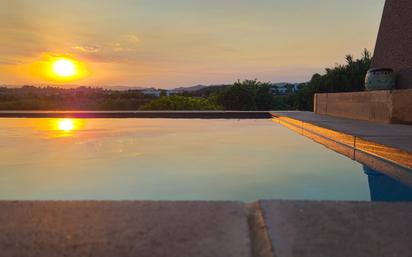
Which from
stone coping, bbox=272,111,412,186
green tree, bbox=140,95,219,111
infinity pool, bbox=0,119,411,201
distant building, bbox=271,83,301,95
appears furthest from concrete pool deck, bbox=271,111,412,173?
distant building, bbox=271,83,301,95

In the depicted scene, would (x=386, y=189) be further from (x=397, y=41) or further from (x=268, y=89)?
(x=268, y=89)

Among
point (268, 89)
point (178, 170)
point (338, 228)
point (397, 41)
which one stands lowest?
point (178, 170)

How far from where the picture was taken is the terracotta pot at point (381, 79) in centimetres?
928

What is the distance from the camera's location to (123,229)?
1752 millimetres

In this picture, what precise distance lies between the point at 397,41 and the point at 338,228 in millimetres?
9186

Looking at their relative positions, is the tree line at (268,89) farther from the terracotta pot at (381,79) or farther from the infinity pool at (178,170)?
the infinity pool at (178,170)

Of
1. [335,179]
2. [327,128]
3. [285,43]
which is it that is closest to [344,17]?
[285,43]

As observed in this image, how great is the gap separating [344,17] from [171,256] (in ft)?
43.4

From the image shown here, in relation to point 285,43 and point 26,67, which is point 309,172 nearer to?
point 285,43

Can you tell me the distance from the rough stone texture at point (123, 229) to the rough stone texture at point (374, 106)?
20.1 feet

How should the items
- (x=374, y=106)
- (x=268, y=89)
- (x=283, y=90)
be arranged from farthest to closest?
(x=283, y=90), (x=268, y=89), (x=374, y=106)

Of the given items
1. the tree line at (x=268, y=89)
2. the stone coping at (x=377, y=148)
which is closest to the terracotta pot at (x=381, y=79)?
the stone coping at (x=377, y=148)

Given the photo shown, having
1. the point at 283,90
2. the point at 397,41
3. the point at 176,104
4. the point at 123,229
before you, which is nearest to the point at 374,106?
the point at 397,41

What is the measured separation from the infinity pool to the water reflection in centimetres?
2
